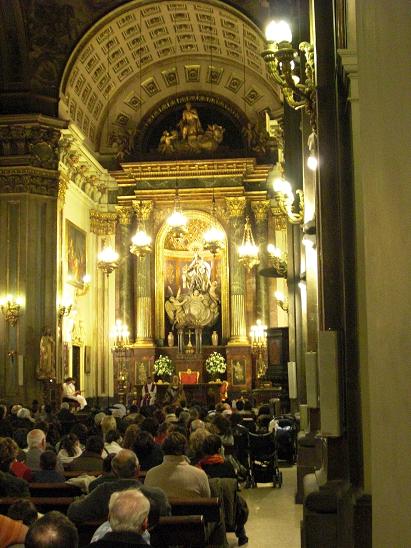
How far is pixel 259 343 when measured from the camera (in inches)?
1118

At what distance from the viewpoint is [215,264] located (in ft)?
99.8

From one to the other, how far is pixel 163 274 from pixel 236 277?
2.82 meters

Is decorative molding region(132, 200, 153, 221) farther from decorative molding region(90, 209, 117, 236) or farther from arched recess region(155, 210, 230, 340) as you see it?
decorative molding region(90, 209, 117, 236)

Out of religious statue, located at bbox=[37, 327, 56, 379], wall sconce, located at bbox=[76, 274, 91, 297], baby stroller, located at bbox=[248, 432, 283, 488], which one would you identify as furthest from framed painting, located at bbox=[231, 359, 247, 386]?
baby stroller, located at bbox=[248, 432, 283, 488]

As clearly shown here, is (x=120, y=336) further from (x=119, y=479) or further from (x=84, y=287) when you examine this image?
(x=119, y=479)

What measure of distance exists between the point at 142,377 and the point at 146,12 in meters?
12.1

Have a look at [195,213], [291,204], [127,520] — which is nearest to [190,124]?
[195,213]

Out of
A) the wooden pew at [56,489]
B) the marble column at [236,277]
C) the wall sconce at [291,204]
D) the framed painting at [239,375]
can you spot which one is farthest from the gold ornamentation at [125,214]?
the wooden pew at [56,489]

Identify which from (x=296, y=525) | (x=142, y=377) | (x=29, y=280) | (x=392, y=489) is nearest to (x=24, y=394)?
(x=29, y=280)

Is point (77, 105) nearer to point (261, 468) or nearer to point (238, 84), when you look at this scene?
point (238, 84)

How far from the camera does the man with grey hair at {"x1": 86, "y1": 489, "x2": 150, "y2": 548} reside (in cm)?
378

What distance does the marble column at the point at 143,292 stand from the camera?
29062mm

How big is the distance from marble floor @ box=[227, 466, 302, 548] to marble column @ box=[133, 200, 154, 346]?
16.2m

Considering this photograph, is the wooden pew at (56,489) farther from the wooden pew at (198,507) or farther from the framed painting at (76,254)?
the framed painting at (76,254)
